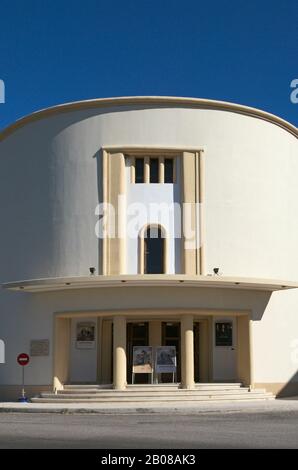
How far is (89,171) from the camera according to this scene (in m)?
27.1

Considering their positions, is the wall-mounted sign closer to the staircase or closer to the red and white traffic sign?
the red and white traffic sign

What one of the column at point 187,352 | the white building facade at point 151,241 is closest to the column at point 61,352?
the white building facade at point 151,241

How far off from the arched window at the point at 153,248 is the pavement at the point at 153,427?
6015 millimetres

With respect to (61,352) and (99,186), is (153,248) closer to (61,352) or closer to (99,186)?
(99,186)

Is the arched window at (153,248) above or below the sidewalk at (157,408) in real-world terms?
above

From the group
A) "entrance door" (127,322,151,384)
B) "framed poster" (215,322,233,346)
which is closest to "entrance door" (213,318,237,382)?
"framed poster" (215,322,233,346)

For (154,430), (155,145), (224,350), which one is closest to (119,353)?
(224,350)

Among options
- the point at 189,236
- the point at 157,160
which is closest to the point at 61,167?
the point at 157,160

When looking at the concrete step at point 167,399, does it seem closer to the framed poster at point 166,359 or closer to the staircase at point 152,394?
the staircase at point 152,394

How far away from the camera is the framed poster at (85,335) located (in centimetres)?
2730

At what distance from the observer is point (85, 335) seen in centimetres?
2745

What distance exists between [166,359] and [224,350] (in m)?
2.41

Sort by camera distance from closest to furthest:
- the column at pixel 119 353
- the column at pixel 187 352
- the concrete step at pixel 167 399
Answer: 1. the concrete step at pixel 167 399
2. the column at pixel 119 353
3. the column at pixel 187 352
